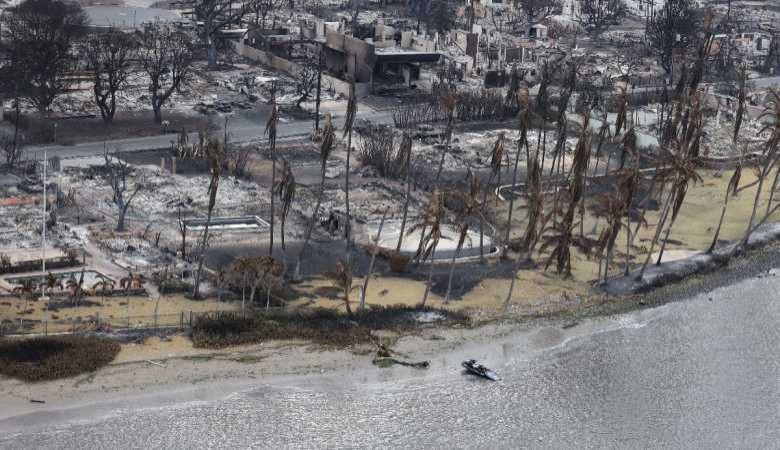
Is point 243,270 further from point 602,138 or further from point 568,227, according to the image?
point 602,138

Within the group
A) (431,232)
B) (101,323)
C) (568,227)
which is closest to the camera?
(101,323)

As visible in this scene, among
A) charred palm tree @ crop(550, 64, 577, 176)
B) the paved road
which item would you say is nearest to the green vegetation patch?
charred palm tree @ crop(550, 64, 577, 176)

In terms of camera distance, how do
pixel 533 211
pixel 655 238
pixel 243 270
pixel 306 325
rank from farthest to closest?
pixel 655 238, pixel 533 211, pixel 243 270, pixel 306 325

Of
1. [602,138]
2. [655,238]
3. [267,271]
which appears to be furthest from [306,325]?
[602,138]

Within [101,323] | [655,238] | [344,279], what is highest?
[344,279]

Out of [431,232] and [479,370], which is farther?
[431,232]

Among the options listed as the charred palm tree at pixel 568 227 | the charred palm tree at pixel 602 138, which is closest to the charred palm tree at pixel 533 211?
the charred palm tree at pixel 568 227

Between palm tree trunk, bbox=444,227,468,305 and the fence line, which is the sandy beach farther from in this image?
palm tree trunk, bbox=444,227,468,305

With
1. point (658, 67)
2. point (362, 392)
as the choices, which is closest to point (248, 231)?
point (362, 392)

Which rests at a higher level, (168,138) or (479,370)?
(479,370)
